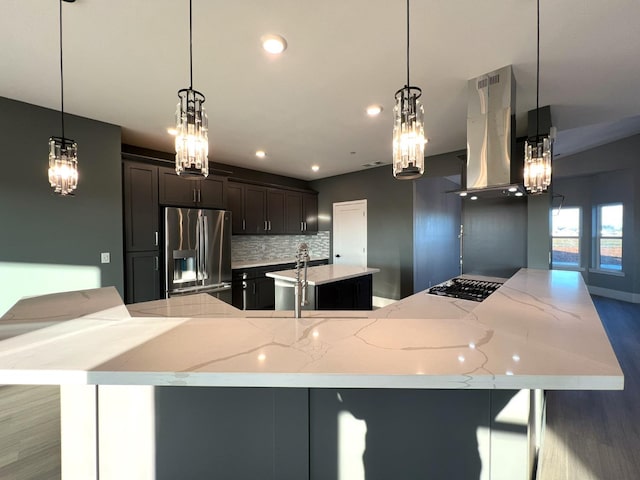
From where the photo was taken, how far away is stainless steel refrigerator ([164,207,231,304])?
3588mm

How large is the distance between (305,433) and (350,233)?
4.82 m

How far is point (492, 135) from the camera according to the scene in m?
2.16

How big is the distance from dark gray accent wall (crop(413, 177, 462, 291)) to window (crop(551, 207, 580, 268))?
7.66ft

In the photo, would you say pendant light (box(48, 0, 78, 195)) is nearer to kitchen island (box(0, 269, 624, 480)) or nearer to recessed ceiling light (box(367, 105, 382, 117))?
kitchen island (box(0, 269, 624, 480))

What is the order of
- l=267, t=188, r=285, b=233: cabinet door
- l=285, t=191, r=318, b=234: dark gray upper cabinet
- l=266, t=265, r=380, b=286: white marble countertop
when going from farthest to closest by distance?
l=285, t=191, r=318, b=234: dark gray upper cabinet < l=267, t=188, r=285, b=233: cabinet door < l=266, t=265, r=380, b=286: white marble countertop

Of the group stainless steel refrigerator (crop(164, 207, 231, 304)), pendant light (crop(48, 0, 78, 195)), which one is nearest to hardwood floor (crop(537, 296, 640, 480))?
pendant light (crop(48, 0, 78, 195))

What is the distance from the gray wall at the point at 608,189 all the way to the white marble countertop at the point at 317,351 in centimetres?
598

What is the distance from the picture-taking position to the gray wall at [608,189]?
516cm

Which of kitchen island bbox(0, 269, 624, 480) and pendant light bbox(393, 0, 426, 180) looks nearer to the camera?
kitchen island bbox(0, 269, 624, 480)

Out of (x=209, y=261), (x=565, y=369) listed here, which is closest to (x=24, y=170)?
(x=209, y=261)

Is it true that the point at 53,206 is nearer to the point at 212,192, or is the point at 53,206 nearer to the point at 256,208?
the point at 212,192

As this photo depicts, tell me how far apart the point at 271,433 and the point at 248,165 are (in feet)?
15.7

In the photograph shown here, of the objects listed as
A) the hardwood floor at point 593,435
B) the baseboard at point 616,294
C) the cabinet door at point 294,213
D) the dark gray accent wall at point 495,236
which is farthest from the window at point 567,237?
the cabinet door at point 294,213

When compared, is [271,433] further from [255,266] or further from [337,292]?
[255,266]
